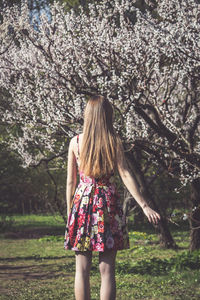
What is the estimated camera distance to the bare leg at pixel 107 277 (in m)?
3.47

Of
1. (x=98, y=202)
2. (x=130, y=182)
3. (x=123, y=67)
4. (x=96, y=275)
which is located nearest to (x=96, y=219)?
(x=98, y=202)

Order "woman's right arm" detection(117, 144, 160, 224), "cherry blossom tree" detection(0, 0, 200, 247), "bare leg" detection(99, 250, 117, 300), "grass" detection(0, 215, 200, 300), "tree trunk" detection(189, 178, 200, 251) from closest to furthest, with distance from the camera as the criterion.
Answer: "bare leg" detection(99, 250, 117, 300) < "woman's right arm" detection(117, 144, 160, 224) < "grass" detection(0, 215, 200, 300) < "cherry blossom tree" detection(0, 0, 200, 247) < "tree trunk" detection(189, 178, 200, 251)

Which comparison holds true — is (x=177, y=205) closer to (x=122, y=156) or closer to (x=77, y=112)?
(x=77, y=112)

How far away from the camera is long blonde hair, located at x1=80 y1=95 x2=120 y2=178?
3637 mm

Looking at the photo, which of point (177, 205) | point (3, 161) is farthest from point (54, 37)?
point (177, 205)

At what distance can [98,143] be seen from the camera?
365cm

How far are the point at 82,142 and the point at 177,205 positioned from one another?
18886 mm

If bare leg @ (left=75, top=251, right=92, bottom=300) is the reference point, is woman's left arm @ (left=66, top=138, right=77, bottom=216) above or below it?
above

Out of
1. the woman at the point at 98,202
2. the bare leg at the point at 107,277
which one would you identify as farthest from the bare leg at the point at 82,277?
the bare leg at the point at 107,277

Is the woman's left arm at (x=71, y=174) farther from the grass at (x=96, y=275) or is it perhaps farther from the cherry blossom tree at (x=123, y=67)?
the cherry blossom tree at (x=123, y=67)

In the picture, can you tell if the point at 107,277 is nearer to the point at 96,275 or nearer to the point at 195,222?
the point at 96,275

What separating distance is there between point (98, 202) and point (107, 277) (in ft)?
1.83

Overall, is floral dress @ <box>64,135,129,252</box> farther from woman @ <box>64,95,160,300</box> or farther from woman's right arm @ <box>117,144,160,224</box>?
woman's right arm @ <box>117,144,160,224</box>

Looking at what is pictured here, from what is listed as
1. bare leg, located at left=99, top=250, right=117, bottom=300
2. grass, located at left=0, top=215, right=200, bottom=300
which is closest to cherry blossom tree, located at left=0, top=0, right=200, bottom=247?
grass, located at left=0, top=215, right=200, bottom=300
